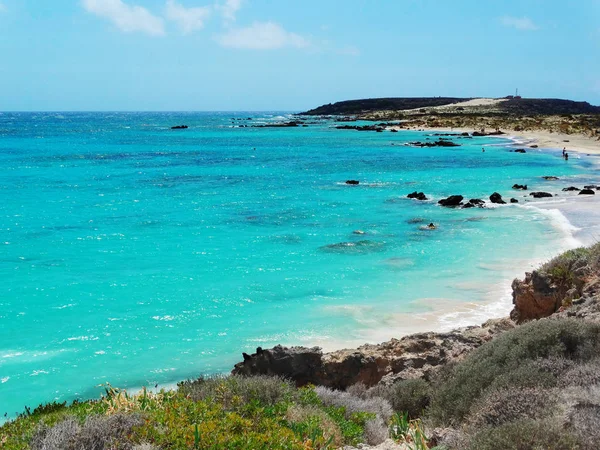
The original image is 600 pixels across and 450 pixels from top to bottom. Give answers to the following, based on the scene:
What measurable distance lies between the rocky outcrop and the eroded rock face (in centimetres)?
167

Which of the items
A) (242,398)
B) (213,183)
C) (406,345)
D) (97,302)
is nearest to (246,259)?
(97,302)

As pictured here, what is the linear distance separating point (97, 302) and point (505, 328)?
1086cm

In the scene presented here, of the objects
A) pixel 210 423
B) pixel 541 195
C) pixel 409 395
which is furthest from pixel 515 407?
pixel 541 195

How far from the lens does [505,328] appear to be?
9742 mm

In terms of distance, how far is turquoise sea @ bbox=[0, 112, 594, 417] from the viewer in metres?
12.5

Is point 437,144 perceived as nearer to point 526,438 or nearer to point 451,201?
point 451,201

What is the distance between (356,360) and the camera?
9500 mm

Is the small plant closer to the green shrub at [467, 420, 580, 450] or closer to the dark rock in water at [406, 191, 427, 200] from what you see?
the green shrub at [467, 420, 580, 450]

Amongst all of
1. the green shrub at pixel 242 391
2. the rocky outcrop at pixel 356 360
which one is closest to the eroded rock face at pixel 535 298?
the rocky outcrop at pixel 356 360

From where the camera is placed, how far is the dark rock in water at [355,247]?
2047 centimetres

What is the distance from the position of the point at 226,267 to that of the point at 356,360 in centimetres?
978

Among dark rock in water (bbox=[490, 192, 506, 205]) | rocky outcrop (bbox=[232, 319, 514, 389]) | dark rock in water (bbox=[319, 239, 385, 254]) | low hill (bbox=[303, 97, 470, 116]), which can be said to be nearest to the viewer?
rocky outcrop (bbox=[232, 319, 514, 389])

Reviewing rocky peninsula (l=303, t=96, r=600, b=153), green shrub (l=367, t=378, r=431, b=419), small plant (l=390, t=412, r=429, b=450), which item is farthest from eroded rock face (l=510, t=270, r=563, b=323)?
rocky peninsula (l=303, t=96, r=600, b=153)

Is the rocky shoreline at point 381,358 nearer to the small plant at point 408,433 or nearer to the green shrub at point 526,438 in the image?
the small plant at point 408,433
